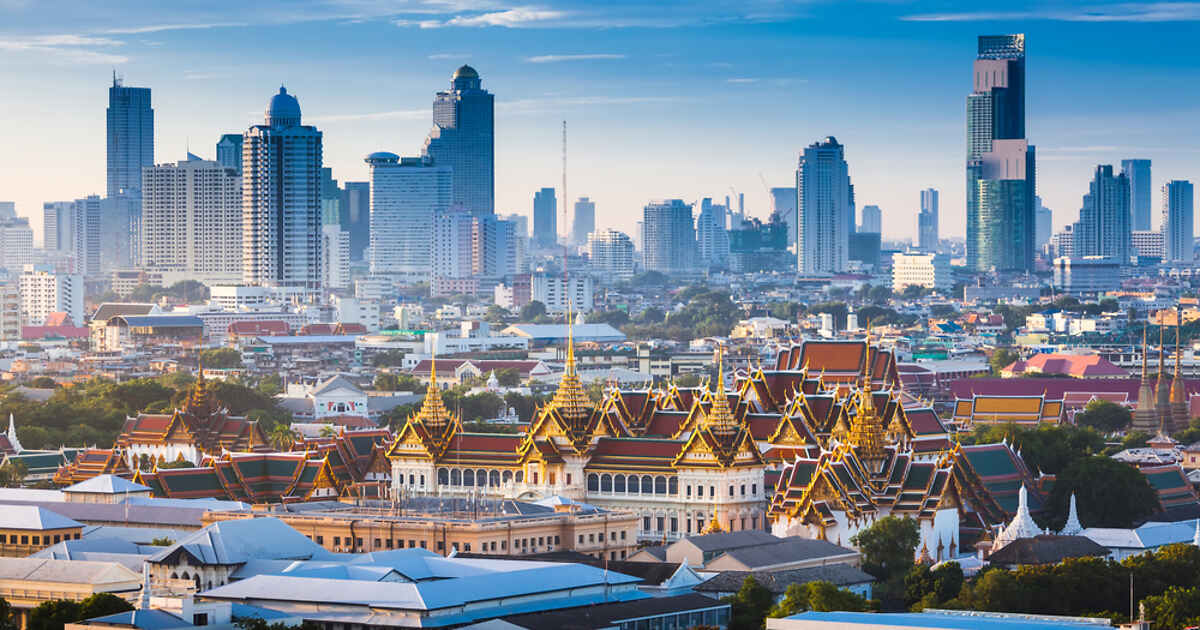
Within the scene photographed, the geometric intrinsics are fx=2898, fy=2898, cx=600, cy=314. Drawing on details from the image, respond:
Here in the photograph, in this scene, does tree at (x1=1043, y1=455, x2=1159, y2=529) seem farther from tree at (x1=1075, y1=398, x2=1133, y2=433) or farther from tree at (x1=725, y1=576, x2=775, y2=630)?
tree at (x1=1075, y1=398, x2=1133, y2=433)

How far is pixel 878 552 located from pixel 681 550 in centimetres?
709

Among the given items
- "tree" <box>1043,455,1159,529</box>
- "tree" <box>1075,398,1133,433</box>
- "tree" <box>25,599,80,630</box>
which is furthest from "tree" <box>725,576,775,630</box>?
"tree" <box>1075,398,1133,433</box>

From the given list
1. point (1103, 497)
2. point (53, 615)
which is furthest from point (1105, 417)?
point (53, 615)

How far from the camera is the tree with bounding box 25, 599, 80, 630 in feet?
231

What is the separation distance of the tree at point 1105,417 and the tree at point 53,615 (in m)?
75.6

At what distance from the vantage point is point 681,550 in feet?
279

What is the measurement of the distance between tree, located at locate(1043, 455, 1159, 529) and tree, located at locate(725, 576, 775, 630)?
2482 cm

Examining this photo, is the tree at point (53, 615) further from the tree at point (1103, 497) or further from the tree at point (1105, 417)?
the tree at point (1105, 417)

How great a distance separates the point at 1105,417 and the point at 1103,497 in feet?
134

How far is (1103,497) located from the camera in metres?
100

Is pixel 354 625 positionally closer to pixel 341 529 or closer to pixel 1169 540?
pixel 341 529

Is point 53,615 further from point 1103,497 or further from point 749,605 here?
point 1103,497

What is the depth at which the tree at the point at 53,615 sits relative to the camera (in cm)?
7038

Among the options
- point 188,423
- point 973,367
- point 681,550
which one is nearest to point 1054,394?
point 973,367
